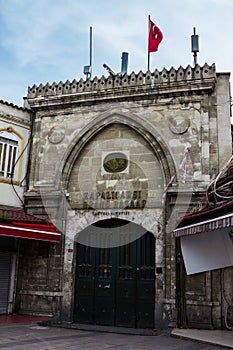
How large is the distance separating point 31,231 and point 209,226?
502 cm

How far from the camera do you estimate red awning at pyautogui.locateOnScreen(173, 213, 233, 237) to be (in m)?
7.34

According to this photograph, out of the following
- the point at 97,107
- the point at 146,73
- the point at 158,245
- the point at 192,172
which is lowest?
the point at 158,245

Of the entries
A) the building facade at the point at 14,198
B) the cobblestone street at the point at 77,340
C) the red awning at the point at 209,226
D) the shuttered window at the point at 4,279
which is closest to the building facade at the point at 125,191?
the building facade at the point at 14,198

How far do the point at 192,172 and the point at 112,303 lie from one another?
412 centimetres

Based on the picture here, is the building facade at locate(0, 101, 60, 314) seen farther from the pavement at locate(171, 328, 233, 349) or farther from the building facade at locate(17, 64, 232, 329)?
the pavement at locate(171, 328, 233, 349)

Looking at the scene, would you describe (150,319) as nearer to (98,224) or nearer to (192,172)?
(98,224)

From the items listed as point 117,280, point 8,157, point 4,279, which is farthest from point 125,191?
point 4,279

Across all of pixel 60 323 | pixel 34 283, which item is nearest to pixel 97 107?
pixel 34 283

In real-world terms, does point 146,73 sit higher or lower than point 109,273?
higher

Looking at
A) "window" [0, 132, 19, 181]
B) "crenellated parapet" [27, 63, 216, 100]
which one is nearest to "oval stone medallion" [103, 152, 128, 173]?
"crenellated parapet" [27, 63, 216, 100]

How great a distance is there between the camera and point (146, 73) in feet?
40.1

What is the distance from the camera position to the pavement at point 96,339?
8.27m

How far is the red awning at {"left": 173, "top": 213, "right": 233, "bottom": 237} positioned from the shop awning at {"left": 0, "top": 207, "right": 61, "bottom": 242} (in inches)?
144

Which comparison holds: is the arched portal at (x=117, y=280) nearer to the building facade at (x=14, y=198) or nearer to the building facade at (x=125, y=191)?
the building facade at (x=125, y=191)
